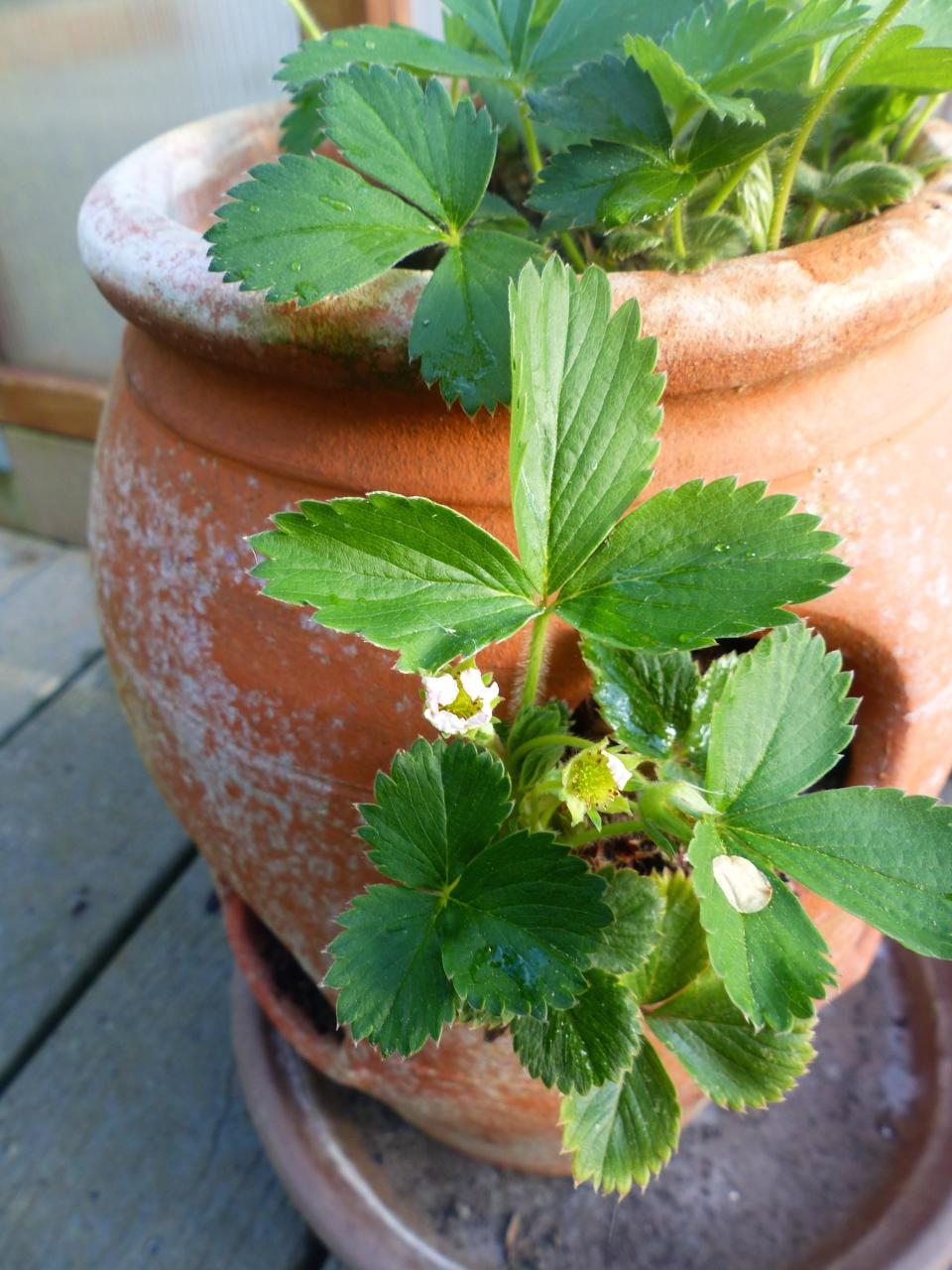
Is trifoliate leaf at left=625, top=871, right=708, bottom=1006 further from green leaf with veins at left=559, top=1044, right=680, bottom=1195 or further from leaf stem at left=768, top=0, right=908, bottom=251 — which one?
leaf stem at left=768, top=0, right=908, bottom=251

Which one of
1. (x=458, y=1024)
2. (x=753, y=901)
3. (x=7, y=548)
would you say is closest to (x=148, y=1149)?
(x=458, y=1024)

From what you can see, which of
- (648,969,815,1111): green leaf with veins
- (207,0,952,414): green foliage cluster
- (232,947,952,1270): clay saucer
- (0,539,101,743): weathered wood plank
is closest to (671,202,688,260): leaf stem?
(207,0,952,414): green foliage cluster

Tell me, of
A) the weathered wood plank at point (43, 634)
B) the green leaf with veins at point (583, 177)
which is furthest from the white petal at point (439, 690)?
the weathered wood plank at point (43, 634)

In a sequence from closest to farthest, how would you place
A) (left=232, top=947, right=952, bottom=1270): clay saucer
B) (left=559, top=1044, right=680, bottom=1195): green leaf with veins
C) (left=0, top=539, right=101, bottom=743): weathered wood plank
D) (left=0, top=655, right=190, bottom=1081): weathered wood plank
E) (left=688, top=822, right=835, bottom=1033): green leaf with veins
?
(left=688, top=822, right=835, bottom=1033): green leaf with veins → (left=559, top=1044, right=680, bottom=1195): green leaf with veins → (left=232, top=947, right=952, bottom=1270): clay saucer → (left=0, top=655, right=190, bottom=1081): weathered wood plank → (left=0, top=539, right=101, bottom=743): weathered wood plank

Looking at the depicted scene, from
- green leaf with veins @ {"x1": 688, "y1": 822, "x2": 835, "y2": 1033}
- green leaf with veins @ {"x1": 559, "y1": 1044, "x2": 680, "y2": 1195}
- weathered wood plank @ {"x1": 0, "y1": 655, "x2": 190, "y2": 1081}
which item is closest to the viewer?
green leaf with veins @ {"x1": 688, "y1": 822, "x2": 835, "y2": 1033}

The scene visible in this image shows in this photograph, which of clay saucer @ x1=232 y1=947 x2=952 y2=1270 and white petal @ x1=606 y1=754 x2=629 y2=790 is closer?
white petal @ x1=606 y1=754 x2=629 y2=790

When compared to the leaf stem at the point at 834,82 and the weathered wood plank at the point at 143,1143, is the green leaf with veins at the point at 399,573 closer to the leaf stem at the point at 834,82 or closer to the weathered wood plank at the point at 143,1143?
the leaf stem at the point at 834,82

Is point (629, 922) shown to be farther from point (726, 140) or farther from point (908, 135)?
point (908, 135)

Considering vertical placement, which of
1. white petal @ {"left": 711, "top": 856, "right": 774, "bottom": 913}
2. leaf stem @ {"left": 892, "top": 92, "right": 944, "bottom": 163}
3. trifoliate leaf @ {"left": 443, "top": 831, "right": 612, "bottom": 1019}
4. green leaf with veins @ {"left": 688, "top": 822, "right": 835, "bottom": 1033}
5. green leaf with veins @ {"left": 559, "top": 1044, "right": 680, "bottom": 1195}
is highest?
leaf stem @ {"left": 892, "top": 92, "right": 944, "bottom": 163}

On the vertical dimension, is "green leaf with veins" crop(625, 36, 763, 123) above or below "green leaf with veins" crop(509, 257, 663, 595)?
above
